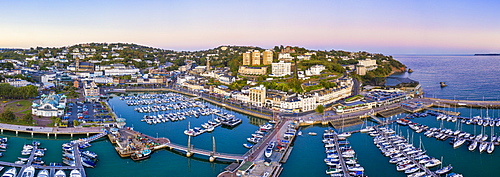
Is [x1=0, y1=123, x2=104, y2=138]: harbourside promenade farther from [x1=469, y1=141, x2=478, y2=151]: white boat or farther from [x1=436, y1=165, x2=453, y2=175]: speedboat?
[x1=469, y1=141, x2=478, y2=151]: white boat

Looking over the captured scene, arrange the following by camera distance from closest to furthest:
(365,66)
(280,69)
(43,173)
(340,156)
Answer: (43,173)
(340,156)
(280,69)
(365,66)

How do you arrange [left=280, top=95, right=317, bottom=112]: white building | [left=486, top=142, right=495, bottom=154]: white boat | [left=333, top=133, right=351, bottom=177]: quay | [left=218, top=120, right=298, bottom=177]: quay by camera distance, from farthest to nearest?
[left=280, top=95, right=317, bottom=112]: white building
[left=486, top=142, right=495, bottom=154]: white boat
[left=333, top=133, right=351, bottom=177]: quay
[left=218, top=120, right=298, bottom=177]: quay

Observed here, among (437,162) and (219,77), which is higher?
(219,77)

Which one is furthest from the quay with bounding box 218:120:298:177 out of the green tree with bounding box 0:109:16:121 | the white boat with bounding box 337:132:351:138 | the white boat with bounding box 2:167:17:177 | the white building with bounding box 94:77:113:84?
the white building with bounding box 94:77:113:84

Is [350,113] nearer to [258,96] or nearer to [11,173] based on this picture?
[258,96]

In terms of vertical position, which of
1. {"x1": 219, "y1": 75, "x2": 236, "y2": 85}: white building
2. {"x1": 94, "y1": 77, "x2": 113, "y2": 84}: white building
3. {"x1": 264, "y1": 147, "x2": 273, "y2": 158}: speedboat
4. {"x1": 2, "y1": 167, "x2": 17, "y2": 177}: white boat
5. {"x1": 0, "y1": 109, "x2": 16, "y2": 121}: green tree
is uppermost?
{"x1": 219, "y1": 75, "x2": 236, "y2": 85}: white building

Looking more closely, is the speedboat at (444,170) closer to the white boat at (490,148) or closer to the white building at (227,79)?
the white boat at (490,148)

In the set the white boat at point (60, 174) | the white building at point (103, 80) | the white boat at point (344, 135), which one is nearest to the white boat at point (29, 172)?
the white boat at point (60, 174)

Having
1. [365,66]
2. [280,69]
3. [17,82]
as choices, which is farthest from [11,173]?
[365,66]

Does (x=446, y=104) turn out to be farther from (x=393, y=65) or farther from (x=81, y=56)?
(x=81, y=56)

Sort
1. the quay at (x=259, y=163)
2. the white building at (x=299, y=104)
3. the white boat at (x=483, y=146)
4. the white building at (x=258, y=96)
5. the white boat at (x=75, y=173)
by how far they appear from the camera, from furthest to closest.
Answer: the white building at (x=258, y=96)
the white building at (x=299, y=104)
the white boat at (x=483, y=146)
the quay at (x=259, y=163)
the white boat at (x=75, y=173)

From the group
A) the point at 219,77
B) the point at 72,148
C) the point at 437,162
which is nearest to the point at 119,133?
the point at 72,148
